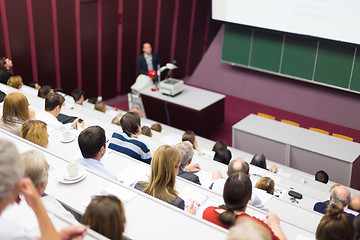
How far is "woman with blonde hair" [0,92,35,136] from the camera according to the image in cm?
372

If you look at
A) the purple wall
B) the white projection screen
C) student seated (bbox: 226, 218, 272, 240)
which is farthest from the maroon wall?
student seated (bbox: 226, 218, 272, 240)

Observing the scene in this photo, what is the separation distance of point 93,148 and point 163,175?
62cm

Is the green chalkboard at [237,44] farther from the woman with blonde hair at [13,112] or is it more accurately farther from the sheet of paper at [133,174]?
the sheet of paper at [133,174]

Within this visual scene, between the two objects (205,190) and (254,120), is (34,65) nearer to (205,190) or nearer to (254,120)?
(254,120)

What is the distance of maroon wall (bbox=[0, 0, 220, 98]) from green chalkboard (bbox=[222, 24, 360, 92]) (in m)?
0.83

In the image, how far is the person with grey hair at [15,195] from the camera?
1532 mm

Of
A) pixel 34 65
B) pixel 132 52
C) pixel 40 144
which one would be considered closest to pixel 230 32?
pixel 132 52

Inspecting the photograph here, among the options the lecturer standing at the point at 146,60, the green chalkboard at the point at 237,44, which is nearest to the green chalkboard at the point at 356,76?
the green chalkboard at the point at 237,44

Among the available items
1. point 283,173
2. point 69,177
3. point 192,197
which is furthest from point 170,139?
point 69,177

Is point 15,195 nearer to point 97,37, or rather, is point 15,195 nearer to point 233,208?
point 233,208

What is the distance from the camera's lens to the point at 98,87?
8.19 metres

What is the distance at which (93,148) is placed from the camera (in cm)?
306

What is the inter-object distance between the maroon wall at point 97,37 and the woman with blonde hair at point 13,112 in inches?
120

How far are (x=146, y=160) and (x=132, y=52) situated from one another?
5.08 m
